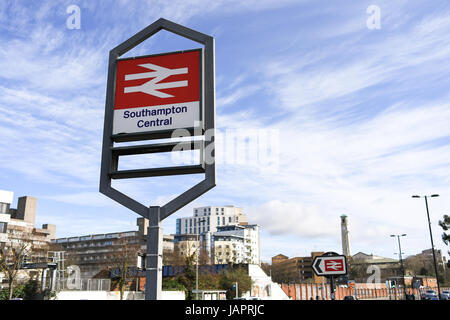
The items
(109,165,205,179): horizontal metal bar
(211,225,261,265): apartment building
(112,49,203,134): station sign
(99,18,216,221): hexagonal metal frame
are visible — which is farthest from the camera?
(211,225,261,265): apartment building

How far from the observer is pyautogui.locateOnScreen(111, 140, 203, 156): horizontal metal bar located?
10680 mm

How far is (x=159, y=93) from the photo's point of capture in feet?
35.1

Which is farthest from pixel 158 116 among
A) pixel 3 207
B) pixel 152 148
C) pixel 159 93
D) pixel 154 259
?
pixel 3 207

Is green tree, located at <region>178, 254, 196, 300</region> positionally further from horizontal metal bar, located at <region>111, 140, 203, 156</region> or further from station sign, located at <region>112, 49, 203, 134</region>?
station sign, located at <region>112, 49, 203, 134</region>

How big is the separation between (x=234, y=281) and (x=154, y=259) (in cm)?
5215

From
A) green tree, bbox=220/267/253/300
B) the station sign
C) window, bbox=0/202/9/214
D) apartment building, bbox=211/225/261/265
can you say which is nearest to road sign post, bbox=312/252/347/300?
the station sign

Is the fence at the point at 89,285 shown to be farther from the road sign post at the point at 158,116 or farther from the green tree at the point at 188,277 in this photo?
the road sign post at the point at 158,116

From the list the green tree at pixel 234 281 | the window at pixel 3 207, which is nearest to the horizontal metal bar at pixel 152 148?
the green tree at pixel 234 281

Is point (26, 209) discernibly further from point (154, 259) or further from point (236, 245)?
point (154, 259)

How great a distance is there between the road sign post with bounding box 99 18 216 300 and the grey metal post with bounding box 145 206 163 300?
0.02 metres
